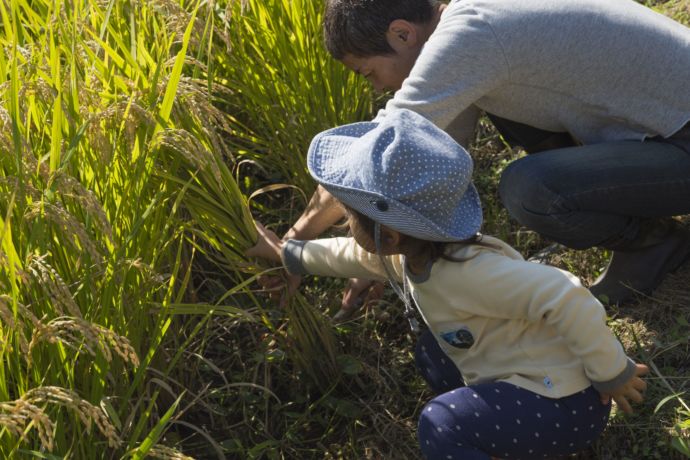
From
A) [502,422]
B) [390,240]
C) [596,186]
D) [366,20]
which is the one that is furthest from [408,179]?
[596,186]

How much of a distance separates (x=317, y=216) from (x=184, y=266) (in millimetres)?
399

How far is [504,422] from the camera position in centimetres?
194

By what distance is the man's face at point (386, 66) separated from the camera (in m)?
2.36

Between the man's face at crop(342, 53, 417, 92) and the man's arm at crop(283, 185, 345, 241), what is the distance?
1.04 feet

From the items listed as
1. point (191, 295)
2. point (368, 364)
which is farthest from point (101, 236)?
point (368, 364)

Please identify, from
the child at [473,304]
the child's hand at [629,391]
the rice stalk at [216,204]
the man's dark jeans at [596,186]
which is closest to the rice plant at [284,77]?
the rice stalk at [216,204]

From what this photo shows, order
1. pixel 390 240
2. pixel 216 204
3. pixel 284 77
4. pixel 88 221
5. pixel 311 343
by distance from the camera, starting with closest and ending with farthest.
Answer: pixel 88 221, pixel 390 240, pixel 216 204, pixel 311 343, pixel 284 77

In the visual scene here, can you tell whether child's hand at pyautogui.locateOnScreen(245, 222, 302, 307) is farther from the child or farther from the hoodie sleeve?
the hoodie sleeve

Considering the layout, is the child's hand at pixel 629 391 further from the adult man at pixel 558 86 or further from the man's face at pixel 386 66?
the man's face at pixel 386 66

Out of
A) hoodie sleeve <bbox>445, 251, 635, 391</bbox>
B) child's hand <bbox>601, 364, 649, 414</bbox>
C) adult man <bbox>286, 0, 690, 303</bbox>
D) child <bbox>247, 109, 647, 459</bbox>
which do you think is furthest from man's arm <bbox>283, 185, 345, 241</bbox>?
child's hand <bbox>601, 364, 649, 414</bbox>

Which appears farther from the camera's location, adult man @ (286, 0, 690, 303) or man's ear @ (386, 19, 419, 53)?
man's ear @ (386, 19, 419, 53)

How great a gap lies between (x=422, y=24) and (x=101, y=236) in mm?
928

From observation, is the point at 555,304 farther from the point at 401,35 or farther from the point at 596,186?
the point at 401,35

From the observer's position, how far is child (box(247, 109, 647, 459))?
5.98 feet
